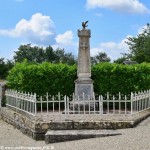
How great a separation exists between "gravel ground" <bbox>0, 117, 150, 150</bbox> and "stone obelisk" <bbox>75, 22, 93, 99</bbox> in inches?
152

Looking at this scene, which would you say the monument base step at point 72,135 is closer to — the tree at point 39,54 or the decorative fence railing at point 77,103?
the decorative fence railing at point 77,103

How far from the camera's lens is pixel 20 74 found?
16719 mm

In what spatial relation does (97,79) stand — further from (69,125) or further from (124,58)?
(124,58)

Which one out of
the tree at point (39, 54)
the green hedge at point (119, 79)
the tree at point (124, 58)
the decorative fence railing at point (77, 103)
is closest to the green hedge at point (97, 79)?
the green hedge at point (119, 79)

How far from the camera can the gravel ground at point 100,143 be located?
864 cm

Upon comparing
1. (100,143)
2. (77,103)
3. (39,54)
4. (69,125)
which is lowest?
(100,143)

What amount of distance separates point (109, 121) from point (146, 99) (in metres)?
3.14

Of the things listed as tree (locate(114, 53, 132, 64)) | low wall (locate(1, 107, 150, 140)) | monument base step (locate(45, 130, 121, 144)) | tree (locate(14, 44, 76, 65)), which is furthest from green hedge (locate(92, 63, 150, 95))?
tree (locate(14, 44, 76, 65))

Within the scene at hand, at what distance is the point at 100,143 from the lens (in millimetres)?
9078

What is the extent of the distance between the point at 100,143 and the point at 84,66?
20.6 ft

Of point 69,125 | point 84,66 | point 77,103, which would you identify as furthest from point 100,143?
point 84,66

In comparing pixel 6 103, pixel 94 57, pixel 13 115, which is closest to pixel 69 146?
pixel 13 115

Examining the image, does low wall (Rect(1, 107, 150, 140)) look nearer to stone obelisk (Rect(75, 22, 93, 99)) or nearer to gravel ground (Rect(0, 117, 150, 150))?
gravel ground (Rect(0, 117, 150, 150))

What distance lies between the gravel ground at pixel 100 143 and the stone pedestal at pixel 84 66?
12.7 feet
